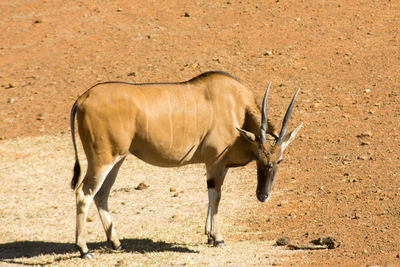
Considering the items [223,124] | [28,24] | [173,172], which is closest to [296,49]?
[173,172]

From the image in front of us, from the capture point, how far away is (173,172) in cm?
1255

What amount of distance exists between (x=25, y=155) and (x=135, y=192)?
10.7ft

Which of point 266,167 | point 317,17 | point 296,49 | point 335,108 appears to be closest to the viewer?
point 266,167

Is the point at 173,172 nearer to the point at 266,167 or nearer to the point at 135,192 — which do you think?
the point at 135,192

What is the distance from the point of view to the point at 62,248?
9.05 meters

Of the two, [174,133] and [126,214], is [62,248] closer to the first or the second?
[126,214]

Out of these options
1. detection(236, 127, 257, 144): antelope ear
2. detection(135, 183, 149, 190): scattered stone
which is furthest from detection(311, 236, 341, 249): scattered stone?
detection(135, 183, 149, 190): scattered stone

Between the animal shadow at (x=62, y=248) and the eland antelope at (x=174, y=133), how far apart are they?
251 mm

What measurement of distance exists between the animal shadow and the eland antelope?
251mm

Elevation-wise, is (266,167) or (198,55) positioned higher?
(266,167)

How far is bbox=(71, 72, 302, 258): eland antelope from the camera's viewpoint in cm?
833

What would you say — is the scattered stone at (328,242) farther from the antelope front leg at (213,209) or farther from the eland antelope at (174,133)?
the antelope front leg at (213,209)

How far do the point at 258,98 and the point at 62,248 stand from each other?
7.66m

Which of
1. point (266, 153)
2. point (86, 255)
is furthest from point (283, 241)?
point (86, 255)
